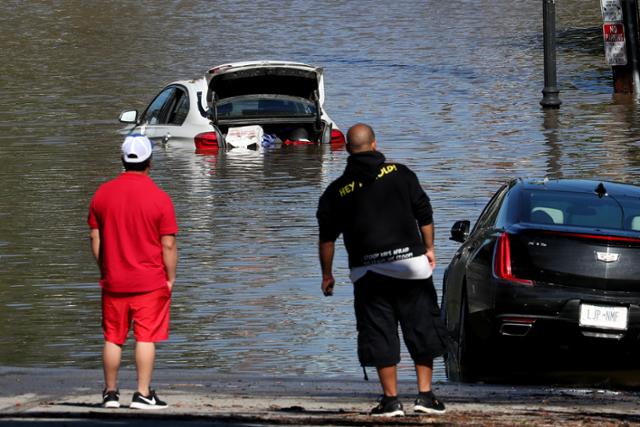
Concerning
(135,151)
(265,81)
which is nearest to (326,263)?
(135,151)

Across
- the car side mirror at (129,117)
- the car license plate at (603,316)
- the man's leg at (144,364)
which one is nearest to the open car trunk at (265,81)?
the car side mirror at (129,117)

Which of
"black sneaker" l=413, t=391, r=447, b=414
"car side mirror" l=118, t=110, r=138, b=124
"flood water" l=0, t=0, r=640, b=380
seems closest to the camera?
"black sneaker" l=413, t=391, r=447, b=414

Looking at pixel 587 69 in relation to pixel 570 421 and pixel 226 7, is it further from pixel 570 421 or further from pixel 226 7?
pixel 570 421

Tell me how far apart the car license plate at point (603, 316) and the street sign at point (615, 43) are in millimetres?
21635

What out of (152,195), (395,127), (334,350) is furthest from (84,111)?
(152,195)

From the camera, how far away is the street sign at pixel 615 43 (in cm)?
3189

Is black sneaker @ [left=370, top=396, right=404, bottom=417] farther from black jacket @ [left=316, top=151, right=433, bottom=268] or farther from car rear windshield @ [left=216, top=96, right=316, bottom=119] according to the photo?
car rear windshield @ [left=216, top=96, right=316, bottom=119]

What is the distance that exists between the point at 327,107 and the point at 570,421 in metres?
23.4

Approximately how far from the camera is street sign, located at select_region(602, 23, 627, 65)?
3189 centimetres

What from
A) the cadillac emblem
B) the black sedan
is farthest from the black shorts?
the cadillac emblem

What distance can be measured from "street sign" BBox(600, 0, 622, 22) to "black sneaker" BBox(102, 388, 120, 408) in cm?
2389

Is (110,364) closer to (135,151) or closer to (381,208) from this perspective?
(135,151)

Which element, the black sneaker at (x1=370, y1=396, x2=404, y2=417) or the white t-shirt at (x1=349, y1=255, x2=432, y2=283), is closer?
the black sneaker at (x1=370, y1=396, x2=404, y2=417)

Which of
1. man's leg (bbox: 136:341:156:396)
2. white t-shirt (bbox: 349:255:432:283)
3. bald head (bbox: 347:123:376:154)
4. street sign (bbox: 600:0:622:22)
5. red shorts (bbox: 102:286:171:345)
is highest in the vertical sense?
bald head (bbox: 347:123:376:154)
